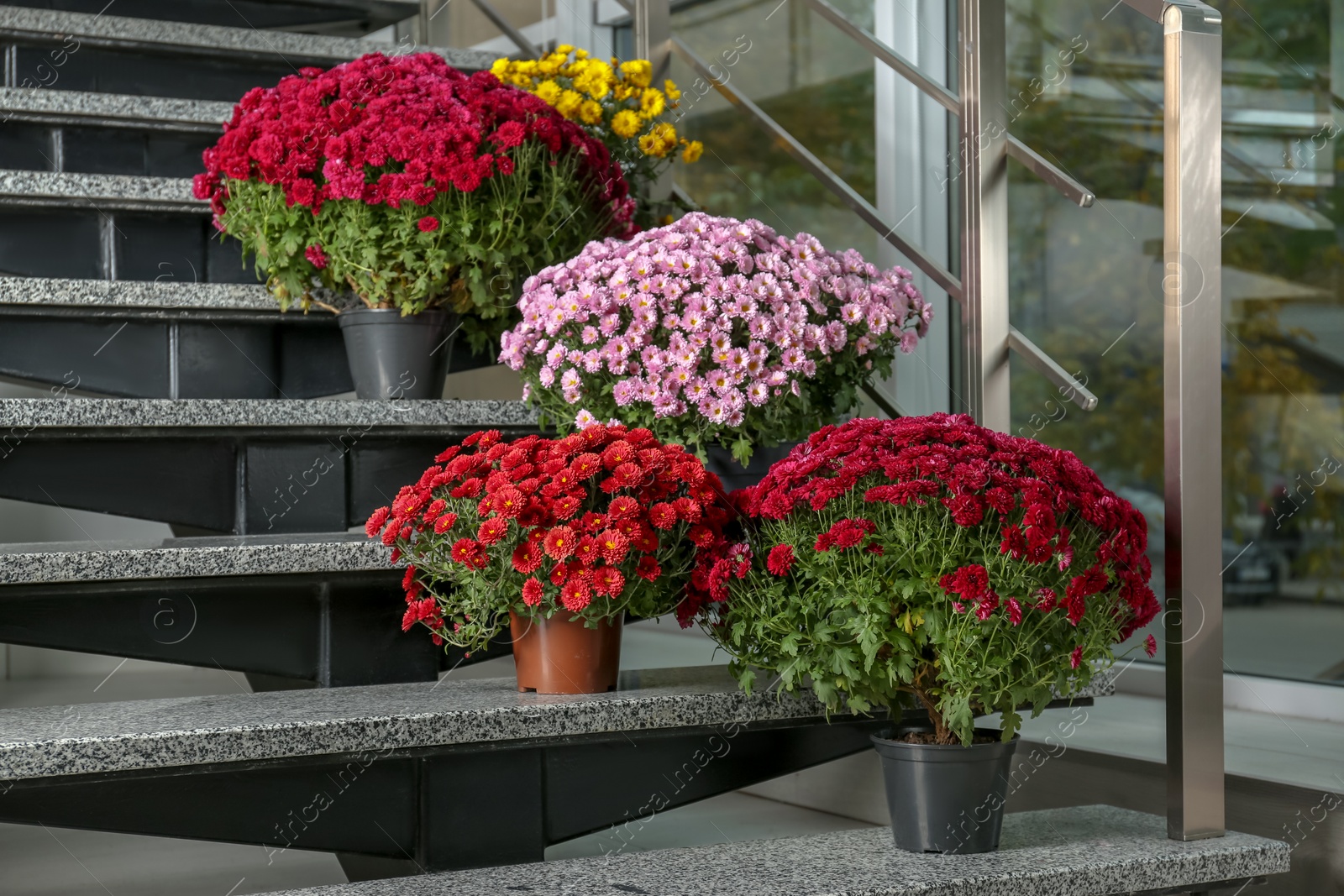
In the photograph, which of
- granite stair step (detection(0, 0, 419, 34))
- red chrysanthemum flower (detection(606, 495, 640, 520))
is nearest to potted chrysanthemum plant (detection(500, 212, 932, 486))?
red chrysanthemum flower (detection(606, 495, 640, 520))

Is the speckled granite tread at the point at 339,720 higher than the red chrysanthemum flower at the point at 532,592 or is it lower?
lower

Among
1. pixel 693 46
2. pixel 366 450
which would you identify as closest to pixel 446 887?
pixel 366 450

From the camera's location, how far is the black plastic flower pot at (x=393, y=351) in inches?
76.7

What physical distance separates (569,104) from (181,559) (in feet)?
4.20

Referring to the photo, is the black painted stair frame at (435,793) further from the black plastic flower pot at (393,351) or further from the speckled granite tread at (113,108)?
the speckled granite tread at (113,108)

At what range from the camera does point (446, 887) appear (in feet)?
3.93

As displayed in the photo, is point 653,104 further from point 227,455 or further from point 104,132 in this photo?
point 227,455

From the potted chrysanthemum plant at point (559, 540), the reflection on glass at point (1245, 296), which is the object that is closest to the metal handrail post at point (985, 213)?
the reflection on glass at point (1245, 296)

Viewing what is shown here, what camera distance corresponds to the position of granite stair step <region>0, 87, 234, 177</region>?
209 centimetres

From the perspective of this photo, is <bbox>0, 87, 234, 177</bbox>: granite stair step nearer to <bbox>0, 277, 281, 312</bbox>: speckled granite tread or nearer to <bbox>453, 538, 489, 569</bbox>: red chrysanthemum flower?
<bbox>0, 277, 281, 312</bbox>: speckled granite tread

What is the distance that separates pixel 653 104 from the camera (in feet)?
7.86

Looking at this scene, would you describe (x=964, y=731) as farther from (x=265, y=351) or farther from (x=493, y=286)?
(x=265, y=351)

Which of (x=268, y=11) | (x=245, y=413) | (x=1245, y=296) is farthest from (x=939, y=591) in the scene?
(x=268, y=11)

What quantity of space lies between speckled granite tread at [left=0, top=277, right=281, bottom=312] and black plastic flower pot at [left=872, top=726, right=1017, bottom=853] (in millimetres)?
1161
